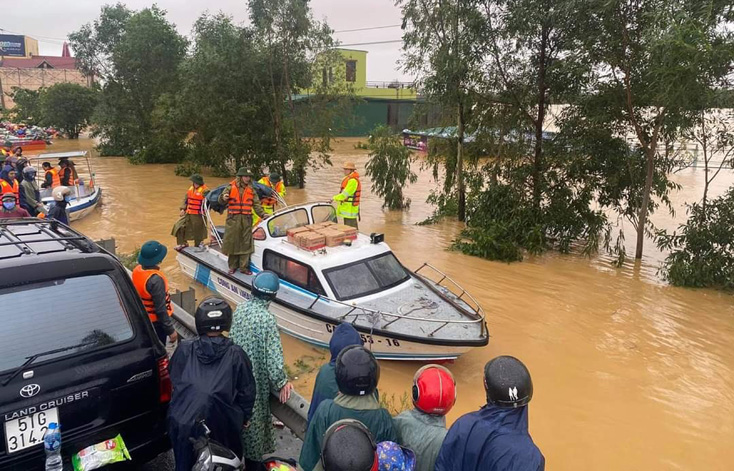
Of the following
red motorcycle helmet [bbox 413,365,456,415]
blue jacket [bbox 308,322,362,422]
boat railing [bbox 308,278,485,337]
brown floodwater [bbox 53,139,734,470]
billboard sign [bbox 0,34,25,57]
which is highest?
billboard sign [bbox 0,34,25,57]

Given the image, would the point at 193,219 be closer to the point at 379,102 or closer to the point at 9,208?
the point at 9,208

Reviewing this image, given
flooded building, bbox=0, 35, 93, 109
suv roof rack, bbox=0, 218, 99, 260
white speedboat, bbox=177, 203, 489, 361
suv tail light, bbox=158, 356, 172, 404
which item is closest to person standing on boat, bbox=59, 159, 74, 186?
white speedboat, bbox=177, 203, 489, 361

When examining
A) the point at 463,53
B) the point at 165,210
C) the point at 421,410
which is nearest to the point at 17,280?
the point at 421,410

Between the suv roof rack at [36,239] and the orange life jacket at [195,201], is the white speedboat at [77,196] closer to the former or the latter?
the orange life jacket at [195,201]

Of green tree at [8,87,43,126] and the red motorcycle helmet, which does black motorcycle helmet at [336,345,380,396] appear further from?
green tree at [8,87,43,126]

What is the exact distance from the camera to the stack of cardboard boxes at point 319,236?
801 centimetres

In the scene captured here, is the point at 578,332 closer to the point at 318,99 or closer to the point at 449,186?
the point at 449,186

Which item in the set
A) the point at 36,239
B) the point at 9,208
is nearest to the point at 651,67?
the point at 36,239

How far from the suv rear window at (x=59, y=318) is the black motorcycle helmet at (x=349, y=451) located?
1.97 m

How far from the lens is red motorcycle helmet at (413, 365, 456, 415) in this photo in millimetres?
2664

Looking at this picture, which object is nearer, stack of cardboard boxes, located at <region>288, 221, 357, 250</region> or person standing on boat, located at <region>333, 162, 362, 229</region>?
stack of cardboard boxes, located at <region>288, 221, 357, 250</region>

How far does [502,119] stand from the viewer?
47.9 ft

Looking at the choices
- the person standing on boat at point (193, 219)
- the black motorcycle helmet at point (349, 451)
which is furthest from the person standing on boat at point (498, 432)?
the person standing on boat at point (193, 219)

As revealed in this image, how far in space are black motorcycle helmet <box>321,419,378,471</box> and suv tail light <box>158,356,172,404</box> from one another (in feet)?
6.19
